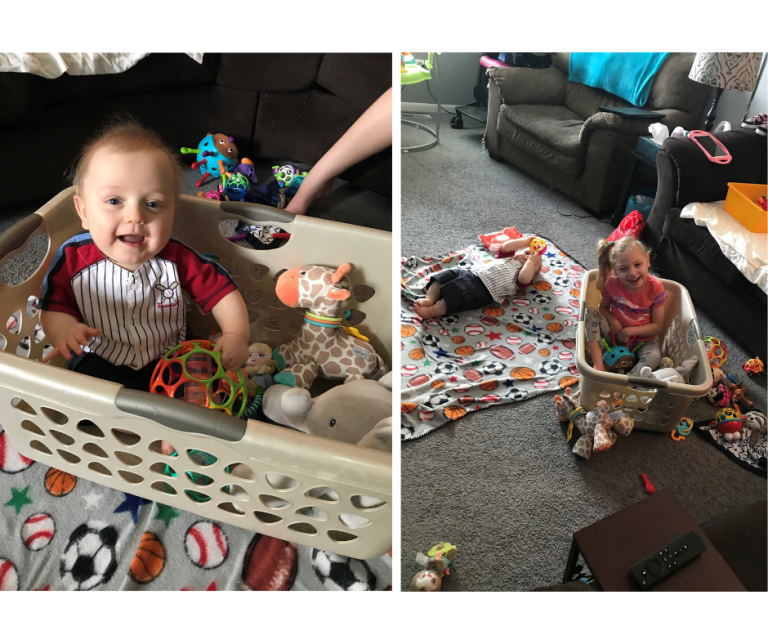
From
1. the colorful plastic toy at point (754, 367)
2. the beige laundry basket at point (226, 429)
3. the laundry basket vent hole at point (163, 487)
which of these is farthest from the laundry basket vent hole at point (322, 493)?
the colorful plastic toy at point (754, 367)

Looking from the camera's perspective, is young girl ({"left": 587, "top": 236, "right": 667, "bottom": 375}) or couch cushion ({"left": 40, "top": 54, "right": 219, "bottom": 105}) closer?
young girl ({"left": 587, "top": 236, "right": 667, "bottom": 375})

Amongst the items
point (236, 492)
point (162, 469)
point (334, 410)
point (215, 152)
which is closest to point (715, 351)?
point (334, 410)

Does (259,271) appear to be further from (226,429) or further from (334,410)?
(226,429)

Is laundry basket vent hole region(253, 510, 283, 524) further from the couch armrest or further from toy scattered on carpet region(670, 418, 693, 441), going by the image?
the couch armrest

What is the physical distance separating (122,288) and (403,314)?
48 centimetres

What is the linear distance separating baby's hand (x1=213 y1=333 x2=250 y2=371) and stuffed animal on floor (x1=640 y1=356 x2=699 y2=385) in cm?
61

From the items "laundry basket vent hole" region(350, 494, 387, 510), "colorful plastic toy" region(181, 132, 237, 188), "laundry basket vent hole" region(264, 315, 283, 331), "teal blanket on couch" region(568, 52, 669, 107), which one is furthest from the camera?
"colorful plastic toy" region(181, 132, 237, 188)

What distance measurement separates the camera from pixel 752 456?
61cm

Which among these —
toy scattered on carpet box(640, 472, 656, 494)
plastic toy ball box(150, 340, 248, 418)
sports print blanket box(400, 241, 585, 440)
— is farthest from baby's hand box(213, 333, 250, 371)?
toy scattered on carpet box(640, 472, 656, 494)

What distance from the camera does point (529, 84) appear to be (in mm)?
655

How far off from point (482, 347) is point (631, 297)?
32 cm

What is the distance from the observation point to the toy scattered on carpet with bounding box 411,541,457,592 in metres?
0.72
